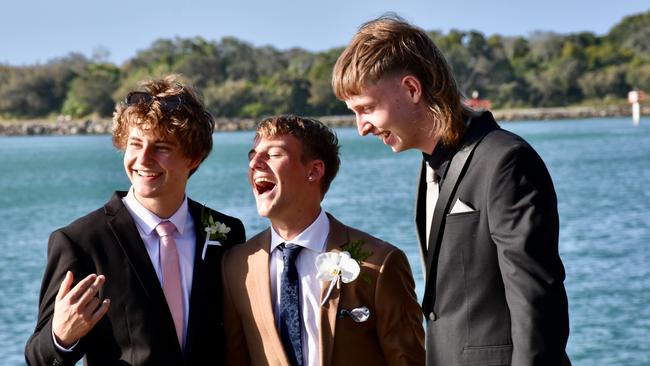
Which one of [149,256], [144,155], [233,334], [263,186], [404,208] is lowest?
[404,208]

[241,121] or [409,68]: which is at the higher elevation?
[409,68]

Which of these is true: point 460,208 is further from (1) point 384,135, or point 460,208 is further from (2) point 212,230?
(2) point 212,230

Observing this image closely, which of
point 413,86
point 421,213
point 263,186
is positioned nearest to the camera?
point 413,86

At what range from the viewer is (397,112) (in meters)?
3.94

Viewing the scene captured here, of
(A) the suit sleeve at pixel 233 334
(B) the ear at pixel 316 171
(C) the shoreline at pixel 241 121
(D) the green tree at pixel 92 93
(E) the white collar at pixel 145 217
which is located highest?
(B) the ear at pixel 316 171

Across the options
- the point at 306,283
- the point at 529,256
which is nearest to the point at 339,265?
the point at 306,283

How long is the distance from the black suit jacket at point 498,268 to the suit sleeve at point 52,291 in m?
1.31

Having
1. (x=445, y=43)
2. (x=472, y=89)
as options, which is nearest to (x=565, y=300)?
(x=472, y=89)

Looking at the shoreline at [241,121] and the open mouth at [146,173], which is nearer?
the open mouth at [146,173]

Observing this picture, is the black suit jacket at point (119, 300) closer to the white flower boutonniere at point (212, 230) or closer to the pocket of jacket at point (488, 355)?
the white flower boutonniere at point (212, 230)

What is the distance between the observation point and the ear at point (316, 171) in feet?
15.0

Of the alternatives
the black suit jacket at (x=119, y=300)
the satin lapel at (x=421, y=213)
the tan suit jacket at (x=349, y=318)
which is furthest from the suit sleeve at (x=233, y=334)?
the satin lapel at (x=421, y=213)

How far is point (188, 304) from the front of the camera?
4492 millimetres

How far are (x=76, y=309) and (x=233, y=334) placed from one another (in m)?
0.74
